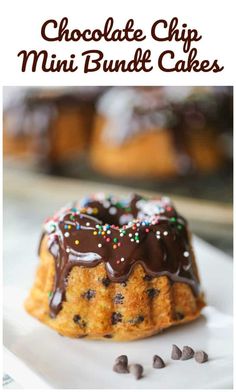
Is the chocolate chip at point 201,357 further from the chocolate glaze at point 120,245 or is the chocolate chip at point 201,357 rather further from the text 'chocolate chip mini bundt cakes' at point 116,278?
the chocolate glaze at point 120,245

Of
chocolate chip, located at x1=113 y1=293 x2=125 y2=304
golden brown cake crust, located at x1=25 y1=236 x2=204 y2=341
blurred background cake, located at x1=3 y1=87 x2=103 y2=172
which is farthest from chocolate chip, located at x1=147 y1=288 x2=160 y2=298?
blurred background cake, located at x1=3 y1=87 x2=103 y2=172

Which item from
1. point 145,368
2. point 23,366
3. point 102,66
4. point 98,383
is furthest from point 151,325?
point 102,66

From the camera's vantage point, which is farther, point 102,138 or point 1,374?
point 102,138

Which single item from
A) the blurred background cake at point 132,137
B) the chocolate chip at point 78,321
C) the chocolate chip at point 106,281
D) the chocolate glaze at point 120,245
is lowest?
the chocolate chip at point 78,321

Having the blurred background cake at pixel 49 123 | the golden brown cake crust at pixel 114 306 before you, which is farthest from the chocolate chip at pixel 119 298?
the blurred background cake at pixel 49 123

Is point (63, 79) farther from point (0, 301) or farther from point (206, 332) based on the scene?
point (206, 332)

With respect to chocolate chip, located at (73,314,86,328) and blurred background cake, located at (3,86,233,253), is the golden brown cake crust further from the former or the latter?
blurred background cake, located at (3,86,233,253)
